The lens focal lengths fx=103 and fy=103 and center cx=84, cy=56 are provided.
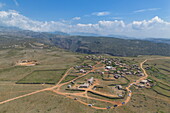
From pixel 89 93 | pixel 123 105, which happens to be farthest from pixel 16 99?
pixel 123 105

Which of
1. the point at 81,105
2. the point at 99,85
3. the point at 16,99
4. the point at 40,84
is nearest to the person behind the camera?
the point at 81,105

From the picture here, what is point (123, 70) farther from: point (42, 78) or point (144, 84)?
point (42, 78)

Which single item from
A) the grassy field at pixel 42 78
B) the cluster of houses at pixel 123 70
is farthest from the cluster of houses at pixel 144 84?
the grassy field at pixel 42 78

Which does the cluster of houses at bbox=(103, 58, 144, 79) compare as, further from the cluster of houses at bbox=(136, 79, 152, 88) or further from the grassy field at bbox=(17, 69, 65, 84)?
the grassy field at bbox=(17, 69, 65, 84)

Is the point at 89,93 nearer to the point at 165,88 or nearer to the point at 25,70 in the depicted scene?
the point at 165,88

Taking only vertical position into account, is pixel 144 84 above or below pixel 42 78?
above

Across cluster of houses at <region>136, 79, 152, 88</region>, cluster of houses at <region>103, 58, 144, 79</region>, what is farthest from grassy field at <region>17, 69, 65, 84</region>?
cluster of houses at <region>136, 79, 152, 88</region>

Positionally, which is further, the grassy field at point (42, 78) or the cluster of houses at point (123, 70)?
the cluster of houses at point (123, 70)

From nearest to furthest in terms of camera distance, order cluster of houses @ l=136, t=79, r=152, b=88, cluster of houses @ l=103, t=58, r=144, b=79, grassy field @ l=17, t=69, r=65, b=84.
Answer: cluster of houses @ l=136, t=79, r=152, b=88 → grassy field @ l=17, t=69, r=65, b=84 → cluster of houses @ l=103, t=58, r=144, b=79

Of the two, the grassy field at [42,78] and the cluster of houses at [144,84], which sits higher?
the cluster of houses at [144,84]

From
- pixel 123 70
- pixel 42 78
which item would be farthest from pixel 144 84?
pixel 42 78

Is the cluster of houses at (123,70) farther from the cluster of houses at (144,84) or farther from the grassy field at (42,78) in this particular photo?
the grassy field at (42,78)
